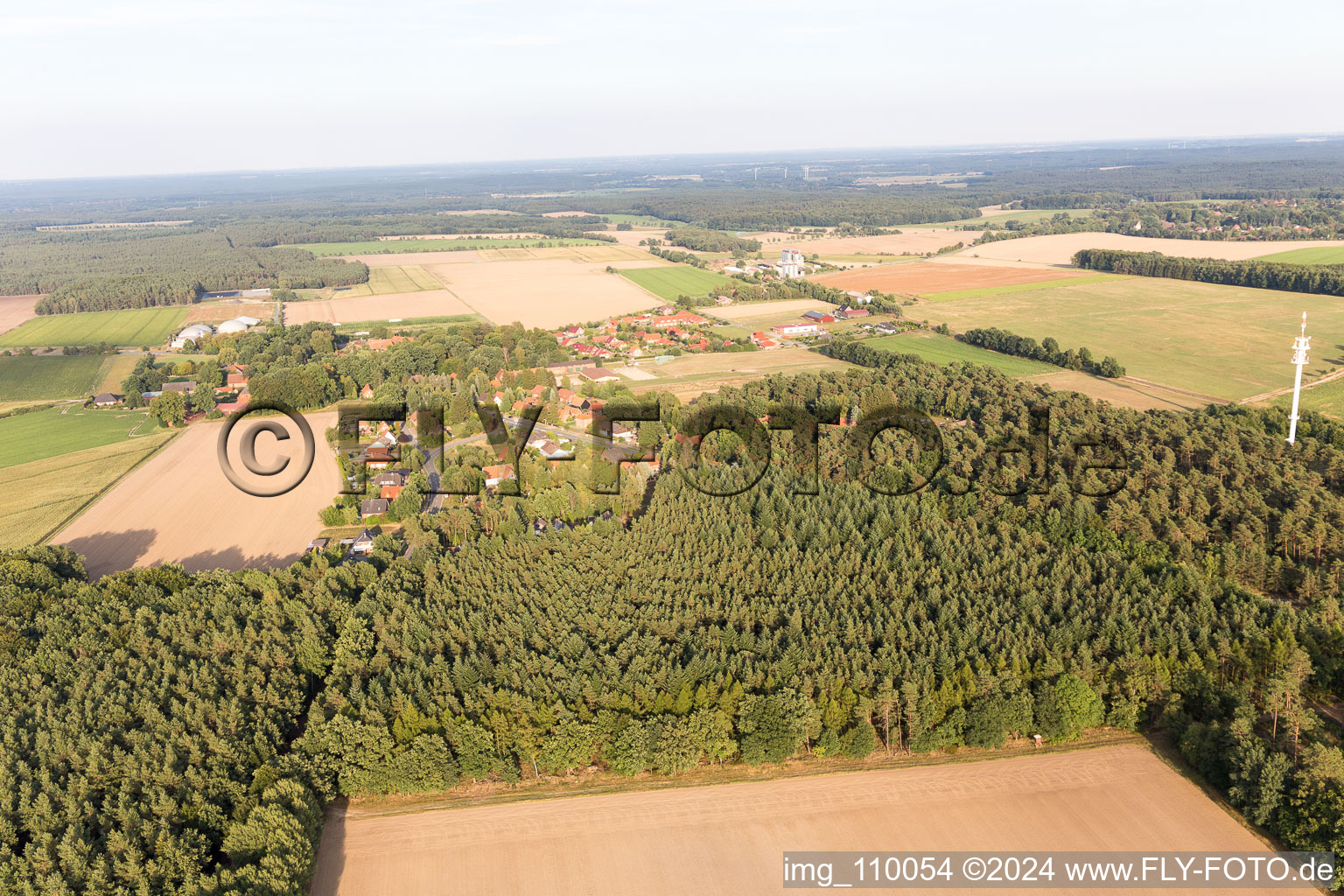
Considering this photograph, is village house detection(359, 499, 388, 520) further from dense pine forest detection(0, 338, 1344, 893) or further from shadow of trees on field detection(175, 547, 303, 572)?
dense pine forest detection(0, 338, 1344, 893)

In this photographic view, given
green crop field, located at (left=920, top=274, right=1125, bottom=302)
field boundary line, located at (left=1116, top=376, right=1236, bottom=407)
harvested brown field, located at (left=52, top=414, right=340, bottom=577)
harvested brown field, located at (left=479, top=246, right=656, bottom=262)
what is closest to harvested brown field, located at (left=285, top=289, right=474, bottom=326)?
harvested brown field, located at (left=479, top=246, right=656, bottom=262)

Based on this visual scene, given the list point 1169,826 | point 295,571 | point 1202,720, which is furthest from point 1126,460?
point 295,571

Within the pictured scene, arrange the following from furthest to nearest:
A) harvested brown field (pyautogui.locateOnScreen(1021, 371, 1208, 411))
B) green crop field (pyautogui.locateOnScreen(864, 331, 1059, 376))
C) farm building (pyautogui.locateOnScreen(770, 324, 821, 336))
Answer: farm building (pyautogui.locateOnScreen(770, 324, 821, 336))
green crop field (pyautogui.locateOnScreen(864, 331, 1059, 376))
harvested brown field (pyautogui.locateOnScreen(1021, 371, 1208, 411))

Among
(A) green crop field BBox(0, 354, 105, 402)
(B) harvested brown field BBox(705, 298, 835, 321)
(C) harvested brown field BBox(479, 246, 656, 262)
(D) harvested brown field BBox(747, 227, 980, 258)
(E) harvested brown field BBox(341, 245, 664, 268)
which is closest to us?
(A) green crop field BBox(0, 354, 105, 402)

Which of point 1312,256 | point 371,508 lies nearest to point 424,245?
point 371,508

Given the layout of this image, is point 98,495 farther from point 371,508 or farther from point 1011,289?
point 1011,289

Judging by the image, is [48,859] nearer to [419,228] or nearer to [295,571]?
[295,571]

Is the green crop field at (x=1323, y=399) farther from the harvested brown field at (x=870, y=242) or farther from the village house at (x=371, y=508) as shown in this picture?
the harvested brown field at (x=870, y=242)
